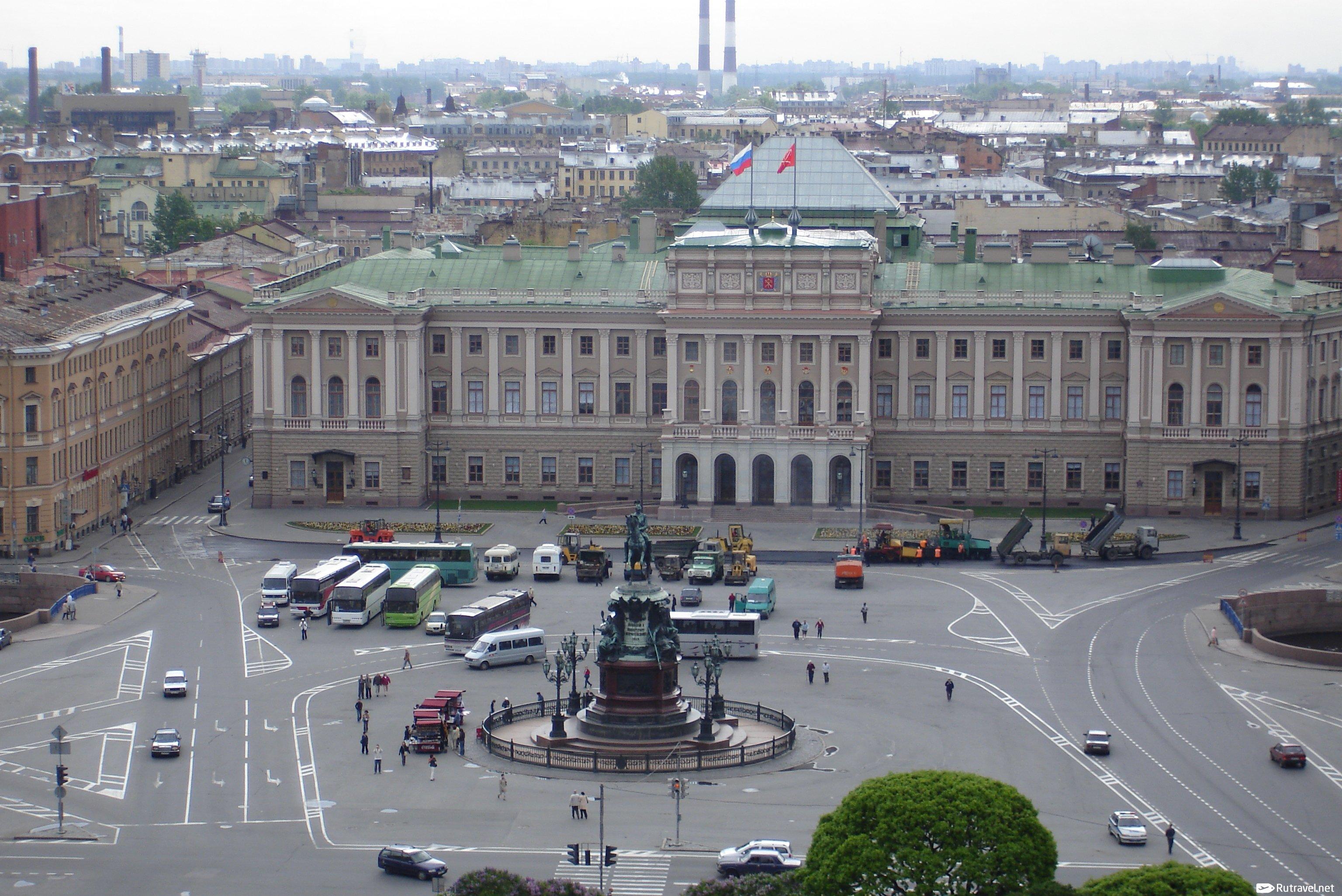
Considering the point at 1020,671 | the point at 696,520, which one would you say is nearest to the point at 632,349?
the point at 696,520

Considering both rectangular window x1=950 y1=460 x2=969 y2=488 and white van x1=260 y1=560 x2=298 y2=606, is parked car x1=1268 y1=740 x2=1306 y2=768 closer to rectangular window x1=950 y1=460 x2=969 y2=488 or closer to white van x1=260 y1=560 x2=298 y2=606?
white van x1=260 y1=560 x2=298 y2=606

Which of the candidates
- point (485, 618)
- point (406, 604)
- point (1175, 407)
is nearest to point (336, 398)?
point (406, 604)

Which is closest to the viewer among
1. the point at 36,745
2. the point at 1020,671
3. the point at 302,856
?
the point at 302,856

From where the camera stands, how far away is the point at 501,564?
407 feet

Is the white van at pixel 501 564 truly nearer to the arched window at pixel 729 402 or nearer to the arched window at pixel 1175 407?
the arched window at pixel 729 402

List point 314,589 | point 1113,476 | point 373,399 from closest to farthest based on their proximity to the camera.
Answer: point 314,589 → point 1113,476 → point 373,399

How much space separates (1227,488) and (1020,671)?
140 feet

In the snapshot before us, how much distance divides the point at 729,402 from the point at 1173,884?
3420 inches

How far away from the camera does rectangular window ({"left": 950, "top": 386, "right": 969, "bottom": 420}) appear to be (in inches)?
5709

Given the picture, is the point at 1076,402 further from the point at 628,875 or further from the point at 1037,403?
the point at 628,875

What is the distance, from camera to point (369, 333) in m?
145

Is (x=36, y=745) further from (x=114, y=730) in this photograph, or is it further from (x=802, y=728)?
(x=802, y=728)

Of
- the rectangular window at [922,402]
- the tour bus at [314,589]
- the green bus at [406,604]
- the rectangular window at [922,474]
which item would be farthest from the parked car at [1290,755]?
the rectangular window at [922,402]

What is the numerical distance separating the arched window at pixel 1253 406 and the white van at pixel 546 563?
44315mm
